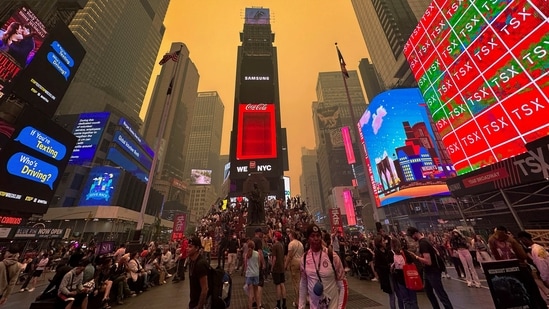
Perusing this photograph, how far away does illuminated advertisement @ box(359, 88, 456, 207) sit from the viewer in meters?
39.6

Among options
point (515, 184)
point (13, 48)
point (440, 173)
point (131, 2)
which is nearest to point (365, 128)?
point (440, 173)

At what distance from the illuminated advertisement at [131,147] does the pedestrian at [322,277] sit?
6901 cm

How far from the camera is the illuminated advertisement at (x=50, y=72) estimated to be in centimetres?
2143

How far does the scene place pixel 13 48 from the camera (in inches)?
914

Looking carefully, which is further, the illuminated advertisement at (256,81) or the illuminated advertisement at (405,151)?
the illuminated advertisement at (256,81)

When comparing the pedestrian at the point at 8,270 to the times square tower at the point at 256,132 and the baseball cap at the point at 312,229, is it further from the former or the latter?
the times square tower at the point at 256,132

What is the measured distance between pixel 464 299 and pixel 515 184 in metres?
10.6

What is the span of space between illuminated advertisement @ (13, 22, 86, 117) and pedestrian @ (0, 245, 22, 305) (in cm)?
2388

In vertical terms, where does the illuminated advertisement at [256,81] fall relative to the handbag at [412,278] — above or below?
above

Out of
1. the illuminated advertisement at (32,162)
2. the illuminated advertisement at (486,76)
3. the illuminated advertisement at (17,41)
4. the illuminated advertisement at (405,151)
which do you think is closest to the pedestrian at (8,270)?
the illuminated advertisement at (32,162)

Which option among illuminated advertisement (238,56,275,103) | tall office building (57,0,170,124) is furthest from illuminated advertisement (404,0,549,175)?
tall office building (57,0,170,124)

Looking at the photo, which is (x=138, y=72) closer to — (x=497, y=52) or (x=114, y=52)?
(x=114, y=52)

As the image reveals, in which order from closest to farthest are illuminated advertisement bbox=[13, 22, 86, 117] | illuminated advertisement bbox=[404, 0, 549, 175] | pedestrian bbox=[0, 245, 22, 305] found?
pedestrian bbox=[0, 245, 22, 305], illuminated advertisement bbox=[404, 0, 549, 175], illuminated advertisement bbox=[13, 22, 86, 117]

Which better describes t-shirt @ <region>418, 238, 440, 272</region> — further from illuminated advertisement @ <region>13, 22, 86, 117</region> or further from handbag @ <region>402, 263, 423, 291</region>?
illuminated advertisement @ <region>13, 22, 86, 117</region>
